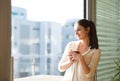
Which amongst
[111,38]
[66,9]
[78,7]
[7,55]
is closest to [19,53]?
[7,55]

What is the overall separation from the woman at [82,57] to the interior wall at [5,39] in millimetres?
639

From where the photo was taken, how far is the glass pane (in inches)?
85.0

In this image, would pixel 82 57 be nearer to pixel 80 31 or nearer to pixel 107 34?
pixel 80 31

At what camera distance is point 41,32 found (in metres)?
2.49

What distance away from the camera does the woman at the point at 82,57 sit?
2.18m

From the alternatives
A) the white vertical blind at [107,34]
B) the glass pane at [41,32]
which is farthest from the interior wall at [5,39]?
the white vertical blind at [107,34]

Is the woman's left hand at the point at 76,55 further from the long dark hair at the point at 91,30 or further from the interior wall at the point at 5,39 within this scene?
the interior wall at the point at 5,39

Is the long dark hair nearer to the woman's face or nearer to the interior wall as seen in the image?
the woman's face

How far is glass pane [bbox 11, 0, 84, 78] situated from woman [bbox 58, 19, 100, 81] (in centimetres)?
36

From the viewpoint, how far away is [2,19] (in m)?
1.71

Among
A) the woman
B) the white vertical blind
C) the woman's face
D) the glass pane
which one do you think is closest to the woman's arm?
the woman

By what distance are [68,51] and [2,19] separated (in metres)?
0.79

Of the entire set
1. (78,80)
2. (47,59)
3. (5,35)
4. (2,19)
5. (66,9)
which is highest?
(66,9)

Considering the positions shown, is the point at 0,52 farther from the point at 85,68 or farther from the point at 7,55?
the point at 85,68
